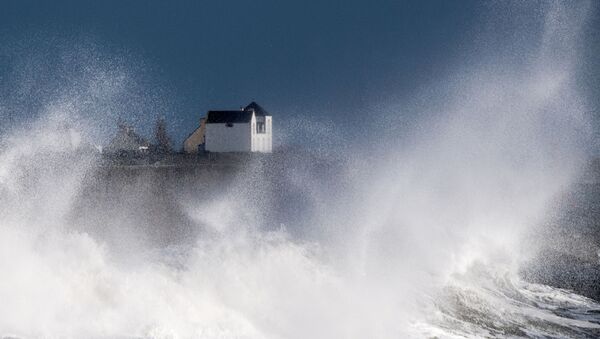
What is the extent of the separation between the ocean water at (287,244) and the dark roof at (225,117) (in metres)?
6.84

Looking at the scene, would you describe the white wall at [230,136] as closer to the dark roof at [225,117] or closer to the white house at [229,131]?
the white house at [229,131]

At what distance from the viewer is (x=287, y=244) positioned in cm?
2389

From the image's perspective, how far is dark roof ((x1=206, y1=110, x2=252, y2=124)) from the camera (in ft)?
196

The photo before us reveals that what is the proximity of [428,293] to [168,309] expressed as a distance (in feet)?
28.0

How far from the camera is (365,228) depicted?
3152cm

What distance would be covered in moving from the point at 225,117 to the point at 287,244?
121 feet

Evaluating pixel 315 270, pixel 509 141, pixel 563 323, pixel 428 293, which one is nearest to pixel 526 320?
pixel 563 323

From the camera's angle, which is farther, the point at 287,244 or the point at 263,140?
the point at 263,140

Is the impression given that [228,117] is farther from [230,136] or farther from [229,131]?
[230,136]

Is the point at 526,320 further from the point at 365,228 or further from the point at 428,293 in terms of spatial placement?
the point at 365,228

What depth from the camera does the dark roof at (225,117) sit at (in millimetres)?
59781

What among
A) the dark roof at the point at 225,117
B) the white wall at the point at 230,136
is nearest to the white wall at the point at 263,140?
the dark roof at the point at 225,117

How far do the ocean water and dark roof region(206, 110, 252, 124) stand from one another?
6.84m

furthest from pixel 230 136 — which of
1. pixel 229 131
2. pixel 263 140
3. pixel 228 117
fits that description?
pixel 263 140
